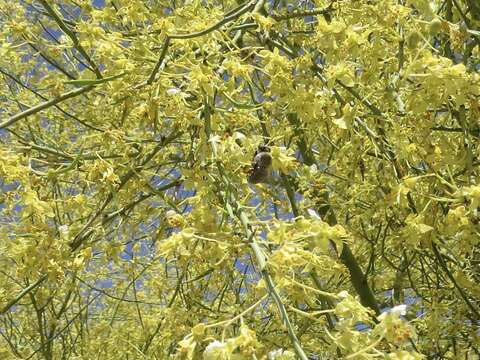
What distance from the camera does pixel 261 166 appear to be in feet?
6.16

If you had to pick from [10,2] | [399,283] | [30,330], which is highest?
[10,2]

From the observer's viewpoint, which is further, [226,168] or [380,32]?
[380,32]

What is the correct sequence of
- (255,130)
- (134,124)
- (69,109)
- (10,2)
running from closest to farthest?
(255,130) → (134,124) → (69,109) → (10,2)

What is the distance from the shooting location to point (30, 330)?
13.9 feet

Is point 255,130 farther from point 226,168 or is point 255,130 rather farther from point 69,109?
point 69,109

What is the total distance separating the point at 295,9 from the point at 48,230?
1532mm

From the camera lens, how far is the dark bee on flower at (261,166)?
1854mm

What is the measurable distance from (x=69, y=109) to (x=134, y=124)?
2.60 ft

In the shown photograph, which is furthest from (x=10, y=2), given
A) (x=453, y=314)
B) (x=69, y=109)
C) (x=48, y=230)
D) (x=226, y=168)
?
(x=453, y=314)

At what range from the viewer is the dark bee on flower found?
185 centimetres

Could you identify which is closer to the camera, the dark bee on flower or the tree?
the tree

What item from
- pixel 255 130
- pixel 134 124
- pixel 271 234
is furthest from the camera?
pixel 134 124

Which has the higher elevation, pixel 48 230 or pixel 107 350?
pixel 107 350

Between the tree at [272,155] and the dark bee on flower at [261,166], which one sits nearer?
the tree at [272,155]
